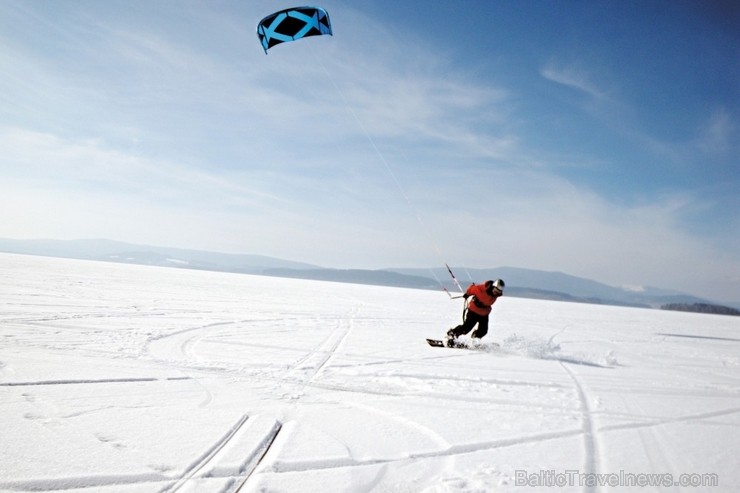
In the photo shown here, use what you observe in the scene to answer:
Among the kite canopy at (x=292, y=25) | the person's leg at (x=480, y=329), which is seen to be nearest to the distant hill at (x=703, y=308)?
the person's leg at (x=480, y=329)

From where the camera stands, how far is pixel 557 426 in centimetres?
343

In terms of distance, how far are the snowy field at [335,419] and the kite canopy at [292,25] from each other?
274 inches

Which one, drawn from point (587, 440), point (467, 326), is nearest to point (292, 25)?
point (467, 326)

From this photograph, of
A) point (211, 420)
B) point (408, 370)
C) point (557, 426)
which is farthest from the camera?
point (408, 370)

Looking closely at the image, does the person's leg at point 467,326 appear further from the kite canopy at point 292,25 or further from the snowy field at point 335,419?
the kite canopy at point 292,25

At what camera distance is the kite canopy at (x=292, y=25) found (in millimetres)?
8480

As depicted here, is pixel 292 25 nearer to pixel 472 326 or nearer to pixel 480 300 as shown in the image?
pixel 480 300

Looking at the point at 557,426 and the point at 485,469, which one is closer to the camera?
the point at 485,469

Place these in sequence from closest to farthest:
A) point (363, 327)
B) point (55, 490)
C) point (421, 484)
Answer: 1. point (55, 490)
2. point (421, 484)
3. point (363, 327)

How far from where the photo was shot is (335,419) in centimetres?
331

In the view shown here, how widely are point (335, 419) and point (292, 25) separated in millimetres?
8725

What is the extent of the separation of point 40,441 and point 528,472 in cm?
335

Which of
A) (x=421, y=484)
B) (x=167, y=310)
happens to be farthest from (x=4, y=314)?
(x=421, y=484)

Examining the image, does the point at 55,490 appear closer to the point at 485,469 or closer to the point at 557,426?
the point at 485,469
